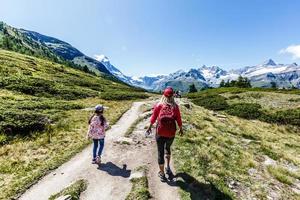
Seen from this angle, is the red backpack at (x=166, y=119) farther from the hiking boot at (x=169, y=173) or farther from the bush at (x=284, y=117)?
the bush at (x=284, y=117)

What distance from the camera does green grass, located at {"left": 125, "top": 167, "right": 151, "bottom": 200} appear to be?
1160 centimetres

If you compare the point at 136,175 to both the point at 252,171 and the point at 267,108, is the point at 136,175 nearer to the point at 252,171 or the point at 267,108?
the point at 252,171

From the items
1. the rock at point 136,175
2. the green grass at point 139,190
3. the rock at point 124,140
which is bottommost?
the green grass at point 139,190

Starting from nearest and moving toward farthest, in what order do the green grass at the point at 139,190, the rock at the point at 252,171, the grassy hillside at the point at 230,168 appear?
the green grass at the point at 139,190 < the grassy hillside at the point at 230,168 < the rock at the point at 252,171

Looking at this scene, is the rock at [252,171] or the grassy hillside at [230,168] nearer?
the grassy hillside at [230,168]

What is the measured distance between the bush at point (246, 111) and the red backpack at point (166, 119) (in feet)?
112

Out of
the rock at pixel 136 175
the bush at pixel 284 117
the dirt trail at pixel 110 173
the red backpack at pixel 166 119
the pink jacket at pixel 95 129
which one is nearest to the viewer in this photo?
the dirt trail at pixel 110 173

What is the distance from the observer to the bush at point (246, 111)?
4417 centimetres

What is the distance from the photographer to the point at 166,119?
12312 mm

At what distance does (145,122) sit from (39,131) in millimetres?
8677

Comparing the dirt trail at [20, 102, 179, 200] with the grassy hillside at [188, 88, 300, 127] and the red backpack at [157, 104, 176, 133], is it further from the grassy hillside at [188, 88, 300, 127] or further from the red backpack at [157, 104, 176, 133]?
the grassy hillside at [188, 88, 300, 127]

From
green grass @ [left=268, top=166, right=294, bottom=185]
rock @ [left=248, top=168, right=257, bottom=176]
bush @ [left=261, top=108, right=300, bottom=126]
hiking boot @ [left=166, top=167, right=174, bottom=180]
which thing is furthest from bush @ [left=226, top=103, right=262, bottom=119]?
hiking boot @ [left=166, top=167, right=174, bottom=180]

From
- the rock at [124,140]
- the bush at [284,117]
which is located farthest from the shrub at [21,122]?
the bush at [284,117]

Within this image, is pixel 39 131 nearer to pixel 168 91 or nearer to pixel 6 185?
pixel 6 185
